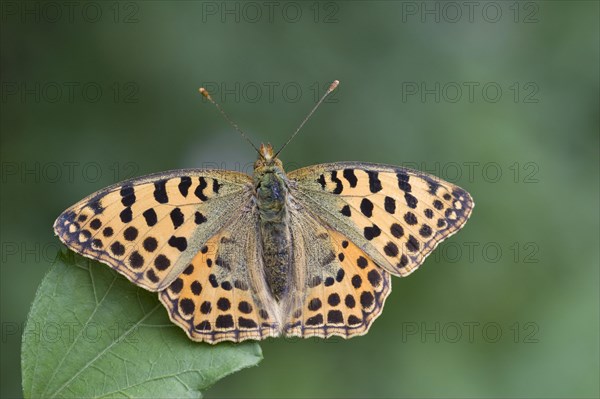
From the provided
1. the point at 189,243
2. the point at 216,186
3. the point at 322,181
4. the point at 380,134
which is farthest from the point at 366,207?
the point at 380,134

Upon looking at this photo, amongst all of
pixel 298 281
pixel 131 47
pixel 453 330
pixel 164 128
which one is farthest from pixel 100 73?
pixel 453 330

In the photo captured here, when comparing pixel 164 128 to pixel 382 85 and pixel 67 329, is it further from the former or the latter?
pixel 67 329

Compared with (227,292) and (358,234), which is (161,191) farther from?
(358,234)

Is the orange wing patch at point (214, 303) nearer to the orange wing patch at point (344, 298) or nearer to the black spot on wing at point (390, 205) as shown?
the orange wing patch at point (344, 298)

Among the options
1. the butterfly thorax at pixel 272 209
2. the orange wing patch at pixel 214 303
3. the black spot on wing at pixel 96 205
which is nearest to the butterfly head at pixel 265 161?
the butterfly thorax at pixel 272 209

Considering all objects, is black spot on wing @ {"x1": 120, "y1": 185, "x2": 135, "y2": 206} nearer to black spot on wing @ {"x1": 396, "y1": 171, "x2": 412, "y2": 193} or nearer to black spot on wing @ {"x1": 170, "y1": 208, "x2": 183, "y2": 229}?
black spot on wing @ {"x1": 170, "y1": 208, "x2": 183, "y2": 229}

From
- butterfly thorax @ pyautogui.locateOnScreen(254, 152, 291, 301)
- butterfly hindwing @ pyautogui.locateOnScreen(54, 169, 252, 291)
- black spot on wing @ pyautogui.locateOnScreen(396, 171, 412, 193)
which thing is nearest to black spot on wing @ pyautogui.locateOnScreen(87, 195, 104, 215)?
butterfly hindwing @ pyautogui.locateOnScreen(54, 169, 252, 291)
